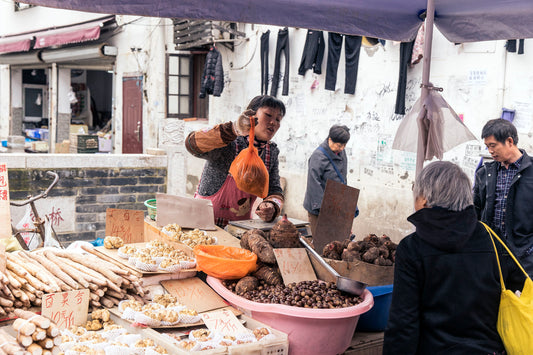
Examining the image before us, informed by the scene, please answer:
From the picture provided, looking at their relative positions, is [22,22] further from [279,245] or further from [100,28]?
[279,245]

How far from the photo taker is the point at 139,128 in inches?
585

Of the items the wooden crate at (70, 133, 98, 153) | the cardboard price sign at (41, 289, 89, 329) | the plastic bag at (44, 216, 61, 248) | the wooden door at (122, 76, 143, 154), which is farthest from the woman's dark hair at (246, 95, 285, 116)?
the wooden crate at (70, 133, 98, 153)

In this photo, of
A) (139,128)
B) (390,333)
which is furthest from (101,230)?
(139,128)

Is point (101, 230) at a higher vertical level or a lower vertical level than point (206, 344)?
lower

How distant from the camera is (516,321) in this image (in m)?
2.32

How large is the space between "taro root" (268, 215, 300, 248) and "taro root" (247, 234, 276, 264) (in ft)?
0.18

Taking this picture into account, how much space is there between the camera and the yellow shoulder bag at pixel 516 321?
7.55 ft

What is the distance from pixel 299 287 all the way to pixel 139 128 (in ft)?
41.8

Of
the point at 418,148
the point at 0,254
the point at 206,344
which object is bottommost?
the point at 206,344

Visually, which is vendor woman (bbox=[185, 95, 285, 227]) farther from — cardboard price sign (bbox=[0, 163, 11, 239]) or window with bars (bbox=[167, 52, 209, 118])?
window with bars (bbox=[167, 52, 209, 118])

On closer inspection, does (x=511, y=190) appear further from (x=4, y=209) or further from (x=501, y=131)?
(x=4, y=209)

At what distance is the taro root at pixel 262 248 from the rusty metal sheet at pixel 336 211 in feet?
2.42

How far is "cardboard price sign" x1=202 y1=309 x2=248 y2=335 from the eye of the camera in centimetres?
264

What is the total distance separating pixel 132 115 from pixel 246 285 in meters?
13.0
